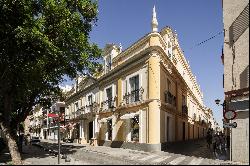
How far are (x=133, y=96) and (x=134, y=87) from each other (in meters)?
0.73

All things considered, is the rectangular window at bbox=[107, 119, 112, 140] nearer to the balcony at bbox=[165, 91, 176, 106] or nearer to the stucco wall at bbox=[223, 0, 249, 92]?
the balcony at bbox=[165, 91, 176, 106]

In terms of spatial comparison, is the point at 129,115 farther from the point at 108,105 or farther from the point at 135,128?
the point at 108,105

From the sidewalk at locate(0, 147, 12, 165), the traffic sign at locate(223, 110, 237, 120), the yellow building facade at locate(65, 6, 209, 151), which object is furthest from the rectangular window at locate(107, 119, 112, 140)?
the traffic sign at locate(223, 110, 237, 120)

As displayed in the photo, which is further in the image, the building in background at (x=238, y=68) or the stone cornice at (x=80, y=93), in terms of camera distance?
the stone cornice at (x=80, y=93)

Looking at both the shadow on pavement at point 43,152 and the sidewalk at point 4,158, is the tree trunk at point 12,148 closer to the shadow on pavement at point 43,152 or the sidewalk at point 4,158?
the sidewalk at point 4,158

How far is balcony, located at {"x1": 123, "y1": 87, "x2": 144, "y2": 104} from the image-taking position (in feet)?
81.3

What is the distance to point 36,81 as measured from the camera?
18.7 meters

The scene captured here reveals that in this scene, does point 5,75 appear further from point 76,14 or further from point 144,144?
point 144,144

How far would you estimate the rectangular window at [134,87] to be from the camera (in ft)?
83.6

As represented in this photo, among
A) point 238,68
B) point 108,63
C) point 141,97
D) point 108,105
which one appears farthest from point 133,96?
point 238,68

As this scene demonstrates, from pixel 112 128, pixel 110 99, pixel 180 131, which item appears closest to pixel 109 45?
pixel 110 99

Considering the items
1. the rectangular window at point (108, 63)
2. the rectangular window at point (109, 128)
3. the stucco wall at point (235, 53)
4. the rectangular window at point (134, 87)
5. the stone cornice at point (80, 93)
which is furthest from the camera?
the stone cornice at point (80, 93)

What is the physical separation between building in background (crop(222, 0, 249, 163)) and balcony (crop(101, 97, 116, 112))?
13.1 metres

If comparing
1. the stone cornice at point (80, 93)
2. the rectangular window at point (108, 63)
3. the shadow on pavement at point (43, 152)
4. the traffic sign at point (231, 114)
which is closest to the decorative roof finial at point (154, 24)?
the rectangular window at point (108, 63)
